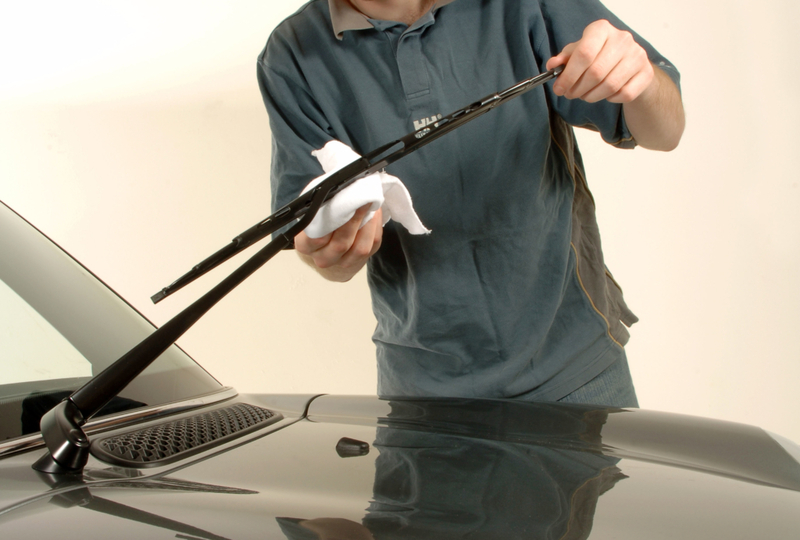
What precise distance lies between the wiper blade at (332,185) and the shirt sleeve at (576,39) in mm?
352

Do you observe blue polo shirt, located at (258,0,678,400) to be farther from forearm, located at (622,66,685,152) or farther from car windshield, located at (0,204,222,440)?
car windshield, located at (0,204,222,440)

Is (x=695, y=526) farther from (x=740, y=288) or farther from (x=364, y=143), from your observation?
(x=740, y=288)

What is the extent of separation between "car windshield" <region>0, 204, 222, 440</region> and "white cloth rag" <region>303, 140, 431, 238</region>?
35 centimetres

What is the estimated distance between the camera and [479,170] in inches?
39.5

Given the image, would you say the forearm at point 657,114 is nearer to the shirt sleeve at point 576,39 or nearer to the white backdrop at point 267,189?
the shirt sleeve at point 576,39

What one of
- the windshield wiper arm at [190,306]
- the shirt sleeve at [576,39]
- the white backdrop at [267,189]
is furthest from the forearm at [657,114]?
the white backdrop at [267,189]

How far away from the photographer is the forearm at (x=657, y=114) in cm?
88

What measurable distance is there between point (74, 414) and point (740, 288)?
231 cm

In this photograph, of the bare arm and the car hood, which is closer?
the car hood

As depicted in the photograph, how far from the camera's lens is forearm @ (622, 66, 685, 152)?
878mm

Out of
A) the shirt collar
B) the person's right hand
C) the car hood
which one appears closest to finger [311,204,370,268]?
the person's right hand

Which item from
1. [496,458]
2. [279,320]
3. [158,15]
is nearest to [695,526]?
[496,458]

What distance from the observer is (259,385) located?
91.6 inches

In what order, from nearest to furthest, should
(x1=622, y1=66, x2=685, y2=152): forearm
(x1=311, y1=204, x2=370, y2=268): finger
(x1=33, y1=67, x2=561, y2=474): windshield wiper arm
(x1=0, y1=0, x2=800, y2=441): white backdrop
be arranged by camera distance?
(x1=33, y1=67, x2=561, y2=474): windshield wiper arm < (x1=311, y1=204, x2=370, y2=268): finger < (x1=622, y1=66, x2=685, y2=152): forearm < (x1=0, y1=0, x2=800, y2=441): white backdrop
